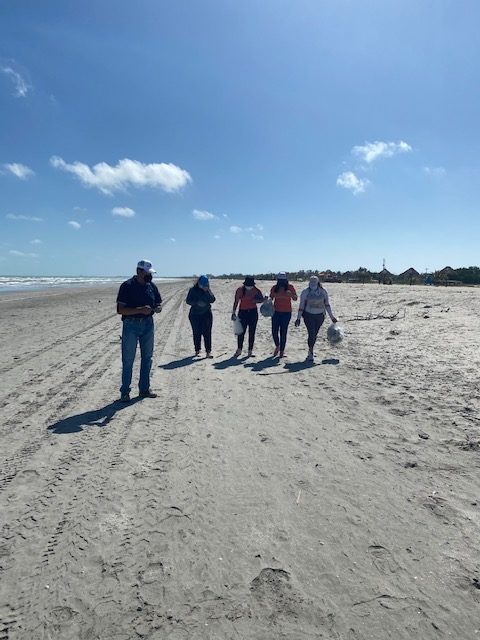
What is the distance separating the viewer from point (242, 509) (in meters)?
3.01

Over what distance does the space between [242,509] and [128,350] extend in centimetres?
322

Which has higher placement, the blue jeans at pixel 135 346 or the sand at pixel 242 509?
the blue jeans at pixel 135 346

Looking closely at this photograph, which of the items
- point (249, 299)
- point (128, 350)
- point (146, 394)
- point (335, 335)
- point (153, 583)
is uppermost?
point (249, 299)

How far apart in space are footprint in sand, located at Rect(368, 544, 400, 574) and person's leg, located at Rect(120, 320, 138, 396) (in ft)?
12.6

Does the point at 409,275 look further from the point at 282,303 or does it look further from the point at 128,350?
the point at 128,350

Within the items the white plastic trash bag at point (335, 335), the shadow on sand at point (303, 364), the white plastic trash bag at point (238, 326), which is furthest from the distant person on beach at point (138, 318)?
the white plastic trash bag at point (335, 335)

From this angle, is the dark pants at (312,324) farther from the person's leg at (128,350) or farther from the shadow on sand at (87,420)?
the shadow on sand at (87,420)

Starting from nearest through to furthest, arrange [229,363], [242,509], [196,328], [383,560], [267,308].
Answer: [383,560] < [242,509] < [229,363] < [196,328] < [267,308]

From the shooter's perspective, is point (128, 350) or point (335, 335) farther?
point (335, 335)

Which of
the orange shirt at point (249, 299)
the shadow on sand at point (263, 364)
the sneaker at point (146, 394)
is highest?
the orange shirt at point (249, 299)

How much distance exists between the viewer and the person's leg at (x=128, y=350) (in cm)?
548

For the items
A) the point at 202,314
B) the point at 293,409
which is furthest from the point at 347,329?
the point at 293,409

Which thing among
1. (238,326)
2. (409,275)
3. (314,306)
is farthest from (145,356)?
(409,275)

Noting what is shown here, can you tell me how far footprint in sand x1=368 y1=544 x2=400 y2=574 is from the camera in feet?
7.88
